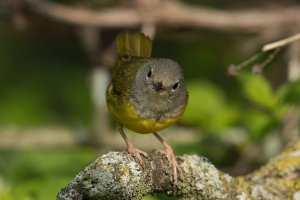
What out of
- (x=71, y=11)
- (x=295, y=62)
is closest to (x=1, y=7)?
(x=71, y=11)

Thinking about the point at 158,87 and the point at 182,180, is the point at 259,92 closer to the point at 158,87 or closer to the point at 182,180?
the point at 158,87

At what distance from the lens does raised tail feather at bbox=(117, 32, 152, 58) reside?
390 centimetres

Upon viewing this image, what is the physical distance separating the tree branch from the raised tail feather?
139 centimetres

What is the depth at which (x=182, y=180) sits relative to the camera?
2836 mm

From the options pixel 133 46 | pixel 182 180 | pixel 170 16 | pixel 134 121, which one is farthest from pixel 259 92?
pixel 182 180

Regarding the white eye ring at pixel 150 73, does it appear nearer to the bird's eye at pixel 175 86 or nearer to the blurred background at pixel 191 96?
the bird's eye at pixel 175 86

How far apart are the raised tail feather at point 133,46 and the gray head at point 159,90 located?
13.9 inches

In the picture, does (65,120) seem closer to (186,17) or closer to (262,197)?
(186,17)

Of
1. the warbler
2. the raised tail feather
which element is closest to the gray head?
the warbler

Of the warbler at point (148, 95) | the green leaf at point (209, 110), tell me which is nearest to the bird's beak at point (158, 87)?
the warbler at point (148, 95)

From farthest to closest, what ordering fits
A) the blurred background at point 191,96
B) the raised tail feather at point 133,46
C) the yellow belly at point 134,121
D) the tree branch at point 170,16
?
1. the tree branch at point 170,16
2. the blurred background at point 191,96
3. the raised tail feather at point 133,46
4. the yellow belly at point 134,121

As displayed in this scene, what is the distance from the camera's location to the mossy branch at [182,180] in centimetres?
254

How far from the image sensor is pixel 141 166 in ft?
8.81

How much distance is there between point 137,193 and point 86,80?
4.83 meters
